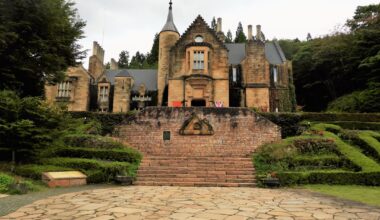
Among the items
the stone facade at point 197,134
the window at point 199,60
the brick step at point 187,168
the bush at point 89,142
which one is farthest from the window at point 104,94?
the brick step at point 187,168

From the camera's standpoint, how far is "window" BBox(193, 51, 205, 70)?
3319cm

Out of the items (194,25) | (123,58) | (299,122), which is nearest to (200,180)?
(299,122)

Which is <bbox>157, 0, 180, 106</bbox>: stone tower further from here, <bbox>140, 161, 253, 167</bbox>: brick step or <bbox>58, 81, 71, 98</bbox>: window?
<bbox>140, 161, 253, 167</bbox>: brick step

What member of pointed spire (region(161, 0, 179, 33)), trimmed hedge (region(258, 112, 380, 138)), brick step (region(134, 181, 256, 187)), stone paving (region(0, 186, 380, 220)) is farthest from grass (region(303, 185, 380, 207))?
pointed spire (region(161, 0, 179, 33))

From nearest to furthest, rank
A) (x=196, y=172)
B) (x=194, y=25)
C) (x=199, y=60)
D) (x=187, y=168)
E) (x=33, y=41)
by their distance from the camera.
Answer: (x=196, y=172), (x=187, y=168), (x=33, y=41), (x=199, y=60), (x=194, y=25)

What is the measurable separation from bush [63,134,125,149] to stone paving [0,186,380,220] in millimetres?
7749

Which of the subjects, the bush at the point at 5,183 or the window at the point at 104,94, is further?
the window at the point at 104,94

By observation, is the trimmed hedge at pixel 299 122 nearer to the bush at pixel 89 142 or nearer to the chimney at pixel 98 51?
the bush at pixel 89 142

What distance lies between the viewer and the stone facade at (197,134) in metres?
21.8

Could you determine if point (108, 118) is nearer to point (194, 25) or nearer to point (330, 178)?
point (194, 25)

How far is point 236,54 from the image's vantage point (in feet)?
132

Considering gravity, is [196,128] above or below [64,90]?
below

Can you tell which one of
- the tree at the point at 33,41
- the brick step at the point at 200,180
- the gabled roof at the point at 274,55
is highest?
the gabled roof at the point at 274,55

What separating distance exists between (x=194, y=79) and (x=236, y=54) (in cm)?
970
